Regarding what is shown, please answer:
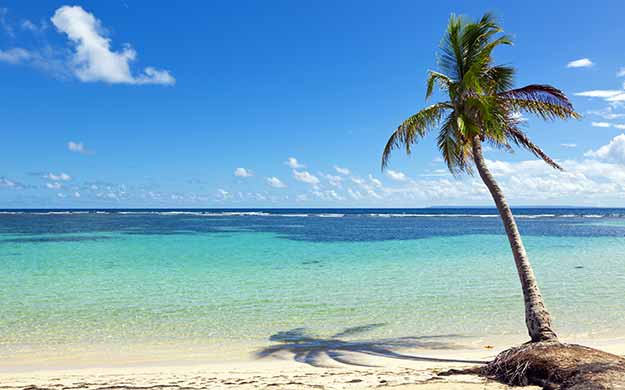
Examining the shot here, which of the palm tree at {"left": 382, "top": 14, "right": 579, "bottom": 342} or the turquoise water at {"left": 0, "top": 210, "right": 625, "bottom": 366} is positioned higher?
the palm tree at {"left": 382, "top": 14, "right": 579, "bottom": 342}

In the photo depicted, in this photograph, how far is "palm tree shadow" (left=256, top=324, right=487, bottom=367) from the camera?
25.3ft

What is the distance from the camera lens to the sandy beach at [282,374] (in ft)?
19.9

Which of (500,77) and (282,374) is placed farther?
(500,77)

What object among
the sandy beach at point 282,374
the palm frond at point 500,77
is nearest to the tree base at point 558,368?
the sandy beach at point 282,374

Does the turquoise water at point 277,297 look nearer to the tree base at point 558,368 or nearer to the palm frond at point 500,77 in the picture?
the tree base at point 558,368

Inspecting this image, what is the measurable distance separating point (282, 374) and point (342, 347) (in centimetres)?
207

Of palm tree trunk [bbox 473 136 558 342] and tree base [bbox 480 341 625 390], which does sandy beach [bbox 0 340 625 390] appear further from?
palm tree trunk [bbox 473 136 558 342]

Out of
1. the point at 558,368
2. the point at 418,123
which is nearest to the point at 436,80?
the point at 418,123

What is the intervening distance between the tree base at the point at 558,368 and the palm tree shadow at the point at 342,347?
1.20 m

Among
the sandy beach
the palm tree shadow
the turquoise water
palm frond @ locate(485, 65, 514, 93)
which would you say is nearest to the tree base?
the sandy beach

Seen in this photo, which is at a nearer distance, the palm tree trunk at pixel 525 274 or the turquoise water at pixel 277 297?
the palm tree trunk at pixel 525 274

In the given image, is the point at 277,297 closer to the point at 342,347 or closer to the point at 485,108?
the point at 342,347

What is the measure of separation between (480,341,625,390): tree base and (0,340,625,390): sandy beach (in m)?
0.33

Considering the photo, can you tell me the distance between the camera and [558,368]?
550 centimetres
